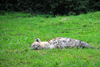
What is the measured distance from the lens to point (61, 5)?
16.2 meters

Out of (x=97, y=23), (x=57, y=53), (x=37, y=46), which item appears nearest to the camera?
(x=57, y=53)

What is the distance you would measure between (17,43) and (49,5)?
10.5 meters

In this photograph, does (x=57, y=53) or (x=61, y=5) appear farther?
(x=61, y=5)

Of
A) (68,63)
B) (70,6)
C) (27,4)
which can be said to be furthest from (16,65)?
(27,4)

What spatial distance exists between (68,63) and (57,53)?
99 cm

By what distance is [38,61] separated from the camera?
4887 mm

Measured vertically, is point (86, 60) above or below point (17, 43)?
above

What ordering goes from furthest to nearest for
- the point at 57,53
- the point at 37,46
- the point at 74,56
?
the point at 37,46, the point at 57,53, the point at 74,56

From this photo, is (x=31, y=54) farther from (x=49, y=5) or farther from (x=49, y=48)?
(x=49, y=5)

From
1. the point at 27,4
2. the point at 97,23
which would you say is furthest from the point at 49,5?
the point at 97,23

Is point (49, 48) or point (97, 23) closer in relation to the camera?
point (49, 48)

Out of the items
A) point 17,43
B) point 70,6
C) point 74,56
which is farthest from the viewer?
point 70,6

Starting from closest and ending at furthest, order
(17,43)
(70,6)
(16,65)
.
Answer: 1. (16,65)
2. (17,43)
3. (70,6)

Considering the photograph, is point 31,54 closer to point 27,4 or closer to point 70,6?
point 70,6
